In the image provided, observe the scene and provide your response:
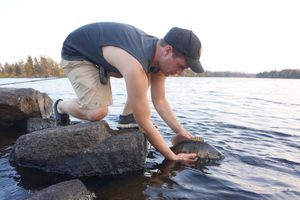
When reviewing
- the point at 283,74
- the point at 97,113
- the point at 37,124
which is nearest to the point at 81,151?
the point at 97,113

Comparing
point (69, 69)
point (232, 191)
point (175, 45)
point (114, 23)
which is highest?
point (114, 23)

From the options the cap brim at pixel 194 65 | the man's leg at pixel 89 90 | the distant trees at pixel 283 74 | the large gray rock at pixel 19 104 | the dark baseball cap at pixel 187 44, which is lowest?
the distant trees at pixel 283 74

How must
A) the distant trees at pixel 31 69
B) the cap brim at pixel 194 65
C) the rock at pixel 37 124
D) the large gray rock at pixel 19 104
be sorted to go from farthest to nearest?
the distant trees at pixel 31 69 < the rock at pixel 37 124 < the large gray rock at pixel 19 104 < the cap brim at pixel 194 65

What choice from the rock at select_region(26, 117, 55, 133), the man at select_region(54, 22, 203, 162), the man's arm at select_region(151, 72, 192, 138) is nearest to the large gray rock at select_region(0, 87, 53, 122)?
the rock at select_region(26, 117, 55, 133)

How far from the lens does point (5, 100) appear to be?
6.08 metres

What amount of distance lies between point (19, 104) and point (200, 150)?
3782 millimetres

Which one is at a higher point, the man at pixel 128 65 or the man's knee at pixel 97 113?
the man at pixel 128 65

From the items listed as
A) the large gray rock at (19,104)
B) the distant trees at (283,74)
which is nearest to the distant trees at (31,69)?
the distant trees at (283,74)

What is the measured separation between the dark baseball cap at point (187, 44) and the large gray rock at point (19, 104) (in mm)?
3965

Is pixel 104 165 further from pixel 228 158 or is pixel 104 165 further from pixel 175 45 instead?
pixel 228 158

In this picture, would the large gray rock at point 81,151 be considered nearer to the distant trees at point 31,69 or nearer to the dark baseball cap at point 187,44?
the dark baseball cap at point 187,44

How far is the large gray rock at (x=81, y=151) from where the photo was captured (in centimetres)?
385

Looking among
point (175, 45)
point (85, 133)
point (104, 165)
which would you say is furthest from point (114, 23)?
point (104, 165)

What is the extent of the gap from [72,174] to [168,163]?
131cm
